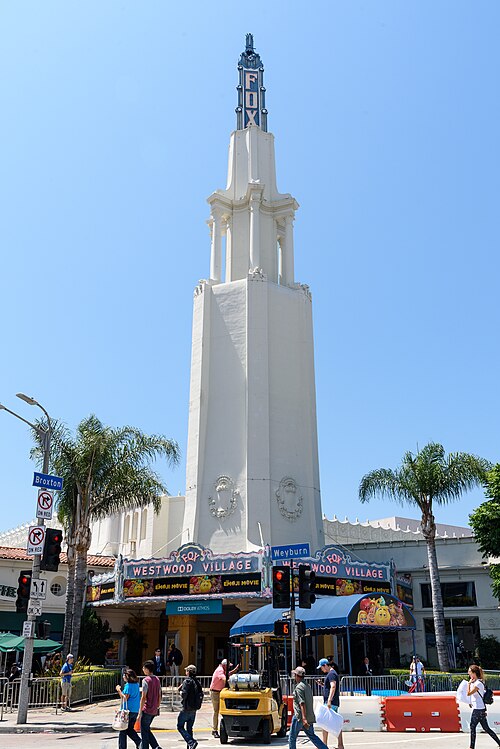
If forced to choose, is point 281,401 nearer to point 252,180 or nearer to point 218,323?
point 218,323

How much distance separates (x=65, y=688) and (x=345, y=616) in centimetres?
994

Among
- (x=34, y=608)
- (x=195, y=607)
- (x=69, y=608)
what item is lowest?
(x=34, y=608)

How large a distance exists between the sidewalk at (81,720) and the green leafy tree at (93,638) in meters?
9.85

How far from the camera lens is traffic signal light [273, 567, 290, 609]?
20.8 metres

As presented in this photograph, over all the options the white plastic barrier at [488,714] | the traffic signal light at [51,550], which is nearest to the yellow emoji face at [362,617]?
the white plastic barrier at [488,714]

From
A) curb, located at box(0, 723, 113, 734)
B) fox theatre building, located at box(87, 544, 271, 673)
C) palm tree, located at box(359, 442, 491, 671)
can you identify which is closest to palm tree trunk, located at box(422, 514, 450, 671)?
palm tree, located at box(359, 442, 491, 671)

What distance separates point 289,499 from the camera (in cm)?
4216

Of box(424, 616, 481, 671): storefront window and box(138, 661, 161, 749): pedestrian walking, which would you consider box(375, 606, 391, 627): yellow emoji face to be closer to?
box(424, 616, 481, 671): storefront window

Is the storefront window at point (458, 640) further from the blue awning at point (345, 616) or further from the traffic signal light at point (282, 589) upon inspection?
the traffic signal light at point (282, 589)

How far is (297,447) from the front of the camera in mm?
43938

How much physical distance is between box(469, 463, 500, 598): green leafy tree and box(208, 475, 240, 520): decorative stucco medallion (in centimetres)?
1304

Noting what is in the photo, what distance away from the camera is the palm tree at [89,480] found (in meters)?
35.1

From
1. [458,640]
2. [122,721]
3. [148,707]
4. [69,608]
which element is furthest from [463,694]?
[458,640]

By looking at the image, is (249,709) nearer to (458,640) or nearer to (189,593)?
(189,593)
